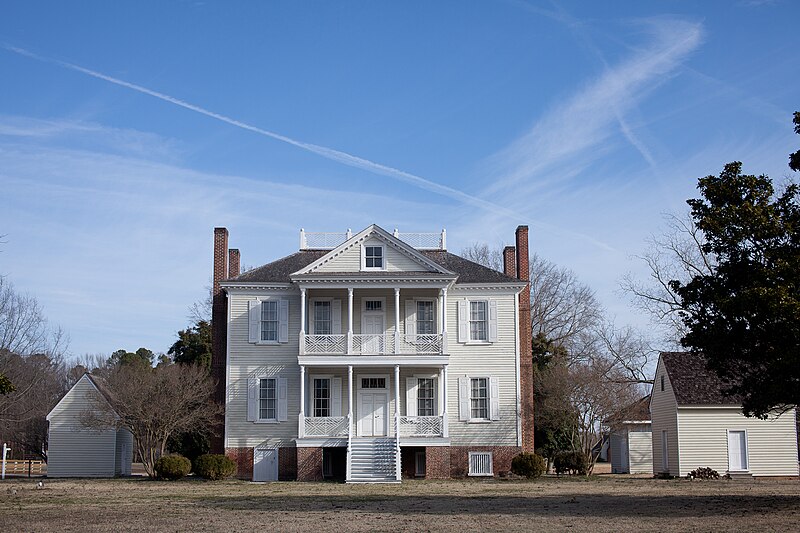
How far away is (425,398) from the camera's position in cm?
3556

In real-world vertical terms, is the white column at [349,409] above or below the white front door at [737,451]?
above

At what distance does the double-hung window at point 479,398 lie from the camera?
35.5 m

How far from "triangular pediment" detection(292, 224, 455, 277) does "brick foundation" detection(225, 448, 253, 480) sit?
729 centimetres

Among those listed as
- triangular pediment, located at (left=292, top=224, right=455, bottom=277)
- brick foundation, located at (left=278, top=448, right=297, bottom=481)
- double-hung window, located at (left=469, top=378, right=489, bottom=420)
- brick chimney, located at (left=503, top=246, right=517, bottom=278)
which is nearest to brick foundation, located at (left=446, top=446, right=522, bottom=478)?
double-hung window, located at (left=469, top=378, right=489, bottom=420)

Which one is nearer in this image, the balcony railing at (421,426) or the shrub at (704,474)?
the shrub at (704,474)

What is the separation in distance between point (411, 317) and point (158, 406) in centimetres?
1016

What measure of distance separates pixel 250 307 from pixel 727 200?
21406mm

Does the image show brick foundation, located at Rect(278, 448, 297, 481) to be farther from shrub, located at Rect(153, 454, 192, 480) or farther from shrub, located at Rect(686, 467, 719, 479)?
shrub, located at Rect(686, 467, 719, 479)

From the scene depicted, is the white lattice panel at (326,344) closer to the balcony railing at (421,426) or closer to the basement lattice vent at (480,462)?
the balcony railing at (421,426)

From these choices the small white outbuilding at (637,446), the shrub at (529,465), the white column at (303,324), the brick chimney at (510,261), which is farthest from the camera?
the small white outbuilding at (637,446)

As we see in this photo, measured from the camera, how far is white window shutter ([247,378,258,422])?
35.1 m

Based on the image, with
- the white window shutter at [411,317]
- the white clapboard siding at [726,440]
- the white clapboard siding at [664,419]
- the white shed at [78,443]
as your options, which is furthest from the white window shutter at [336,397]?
the white clapboard siding at [726,440]

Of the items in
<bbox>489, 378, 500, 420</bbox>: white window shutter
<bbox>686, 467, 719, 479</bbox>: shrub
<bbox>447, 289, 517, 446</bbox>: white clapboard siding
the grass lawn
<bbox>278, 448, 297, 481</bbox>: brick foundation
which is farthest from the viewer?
<bbox>489, 378, 500, 420</bbox>: white window shutter

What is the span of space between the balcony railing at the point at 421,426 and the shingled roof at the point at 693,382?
362 inches
